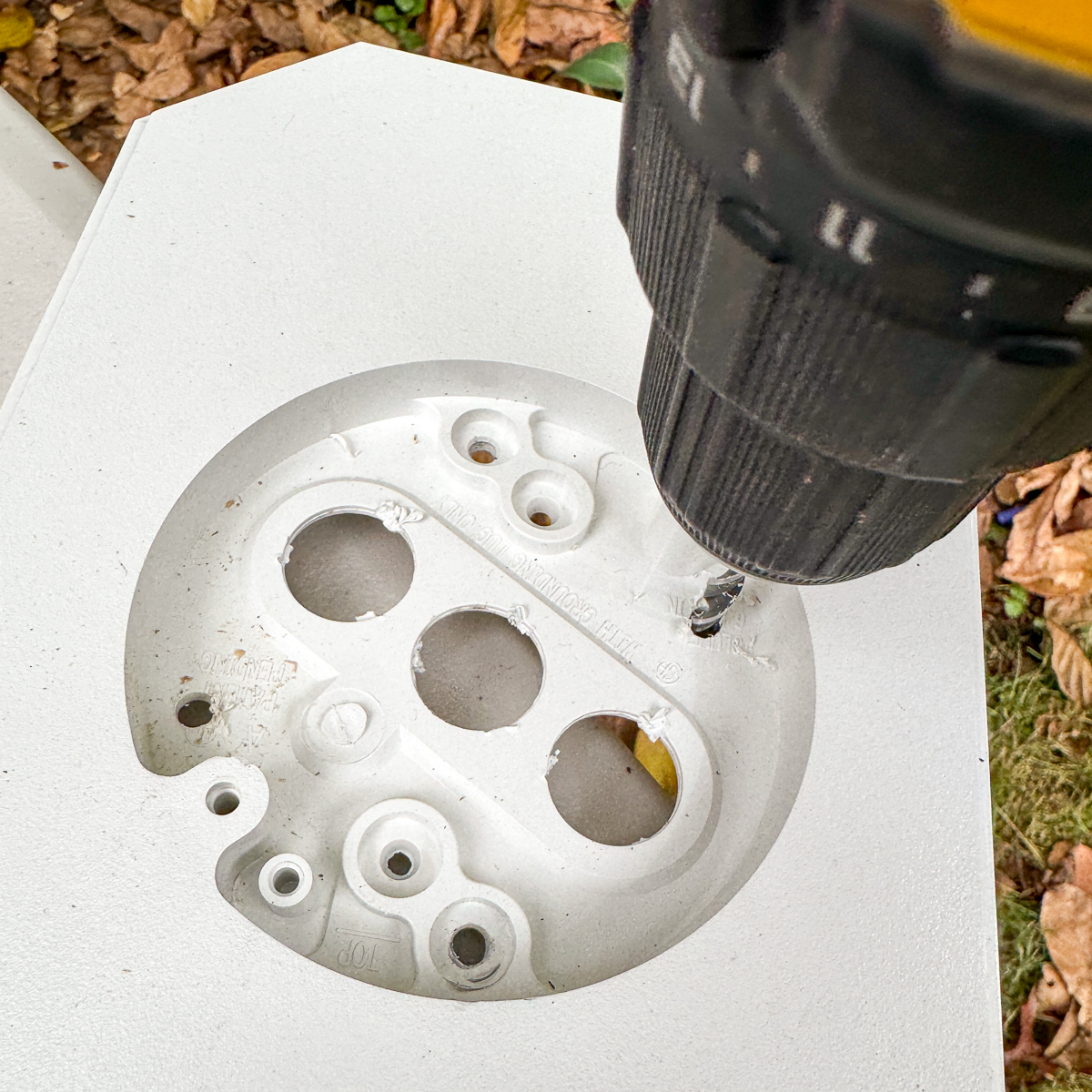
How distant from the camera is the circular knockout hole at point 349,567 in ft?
2.41

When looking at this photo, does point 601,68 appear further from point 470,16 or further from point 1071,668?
point 1071,668

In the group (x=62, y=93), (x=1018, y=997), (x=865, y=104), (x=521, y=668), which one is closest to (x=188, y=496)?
(x=521, y=668)

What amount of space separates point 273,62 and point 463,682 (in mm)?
1185

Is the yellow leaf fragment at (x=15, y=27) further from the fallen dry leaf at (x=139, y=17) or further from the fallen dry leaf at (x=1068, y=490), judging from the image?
the fallen dry leaf at (x=1068, y=490)

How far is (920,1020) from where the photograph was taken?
532mm

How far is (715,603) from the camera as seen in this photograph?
631 mm

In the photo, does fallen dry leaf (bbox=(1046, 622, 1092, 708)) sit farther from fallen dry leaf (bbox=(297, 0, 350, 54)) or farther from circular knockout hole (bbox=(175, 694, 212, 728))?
fallen dry leaf (bbox=(297, 0, 350, 54))

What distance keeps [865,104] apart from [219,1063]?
20.5 inches

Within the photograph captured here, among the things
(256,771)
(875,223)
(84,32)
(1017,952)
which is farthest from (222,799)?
(84,32)

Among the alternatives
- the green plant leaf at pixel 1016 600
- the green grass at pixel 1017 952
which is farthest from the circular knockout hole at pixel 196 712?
the green plant leaf at pixel 1016 600

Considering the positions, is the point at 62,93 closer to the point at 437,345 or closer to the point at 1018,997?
the point at 437,345

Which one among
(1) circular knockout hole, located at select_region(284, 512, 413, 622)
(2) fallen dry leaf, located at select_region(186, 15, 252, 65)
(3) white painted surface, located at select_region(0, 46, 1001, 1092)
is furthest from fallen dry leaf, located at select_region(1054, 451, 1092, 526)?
(2) fallen dry leaf, located at select_region(186, 15, 252, 65)

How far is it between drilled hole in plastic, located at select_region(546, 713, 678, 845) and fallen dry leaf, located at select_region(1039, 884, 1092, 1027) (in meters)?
0.56

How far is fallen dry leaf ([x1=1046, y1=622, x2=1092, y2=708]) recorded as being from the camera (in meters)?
1.17
